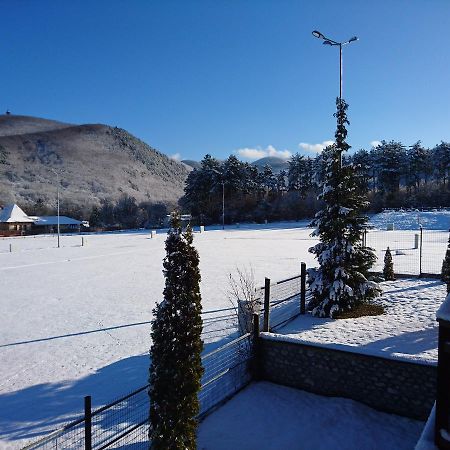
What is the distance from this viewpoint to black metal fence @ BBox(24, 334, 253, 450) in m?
5.66

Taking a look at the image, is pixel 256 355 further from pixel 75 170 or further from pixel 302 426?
pixel 75 170

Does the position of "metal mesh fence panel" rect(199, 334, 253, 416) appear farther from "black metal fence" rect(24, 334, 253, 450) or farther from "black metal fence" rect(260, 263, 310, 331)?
"black metal fence" rect(260, 263, 310, 331)

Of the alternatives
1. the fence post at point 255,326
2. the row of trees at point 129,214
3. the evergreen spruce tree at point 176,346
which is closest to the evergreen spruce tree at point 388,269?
the fence post at point 255,326

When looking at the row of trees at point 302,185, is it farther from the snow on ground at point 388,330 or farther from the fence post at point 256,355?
the fence post at point 256,355

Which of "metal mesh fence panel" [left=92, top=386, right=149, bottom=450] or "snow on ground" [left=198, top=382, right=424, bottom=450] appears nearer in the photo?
"metal mesh fence panel" [left=92, top=386, right=149, bottom=450]

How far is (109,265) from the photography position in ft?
82.6

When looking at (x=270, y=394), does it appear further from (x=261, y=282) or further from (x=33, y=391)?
(x=261, y=282)

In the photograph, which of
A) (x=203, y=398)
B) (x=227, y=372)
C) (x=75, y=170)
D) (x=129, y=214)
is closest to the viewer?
(x=203, y=398)

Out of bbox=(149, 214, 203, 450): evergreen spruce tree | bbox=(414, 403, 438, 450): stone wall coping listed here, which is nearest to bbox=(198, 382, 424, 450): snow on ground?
bbox=(149, 214, 203, 450): evergreen spruce tree

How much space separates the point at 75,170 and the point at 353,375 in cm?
15914

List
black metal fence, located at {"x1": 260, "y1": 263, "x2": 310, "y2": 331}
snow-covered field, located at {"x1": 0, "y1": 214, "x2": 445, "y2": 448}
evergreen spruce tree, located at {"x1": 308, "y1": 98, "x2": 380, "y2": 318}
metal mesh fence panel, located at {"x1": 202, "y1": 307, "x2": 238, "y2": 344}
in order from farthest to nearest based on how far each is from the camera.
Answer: evergreen spruce tree, located at {"x1": 308, "y1": 98, "x2": 380, "y2": 318}, metal mesh fence panel, located at {"x1": 202, "y1": 307, "x2": 238, "y2": 344}, black metal fence, located at {"x1": 260, "y1": 263, "x2": 310, "y2": 331}, snow-covered field, located at {"x1": 0, "y1": 214, "x2": 445, "y2": 448}

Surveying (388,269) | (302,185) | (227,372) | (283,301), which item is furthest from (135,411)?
(302,185)

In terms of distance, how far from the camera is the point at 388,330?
1022 centimetres

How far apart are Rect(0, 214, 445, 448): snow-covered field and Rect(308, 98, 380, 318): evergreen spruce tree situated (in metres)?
2.38
